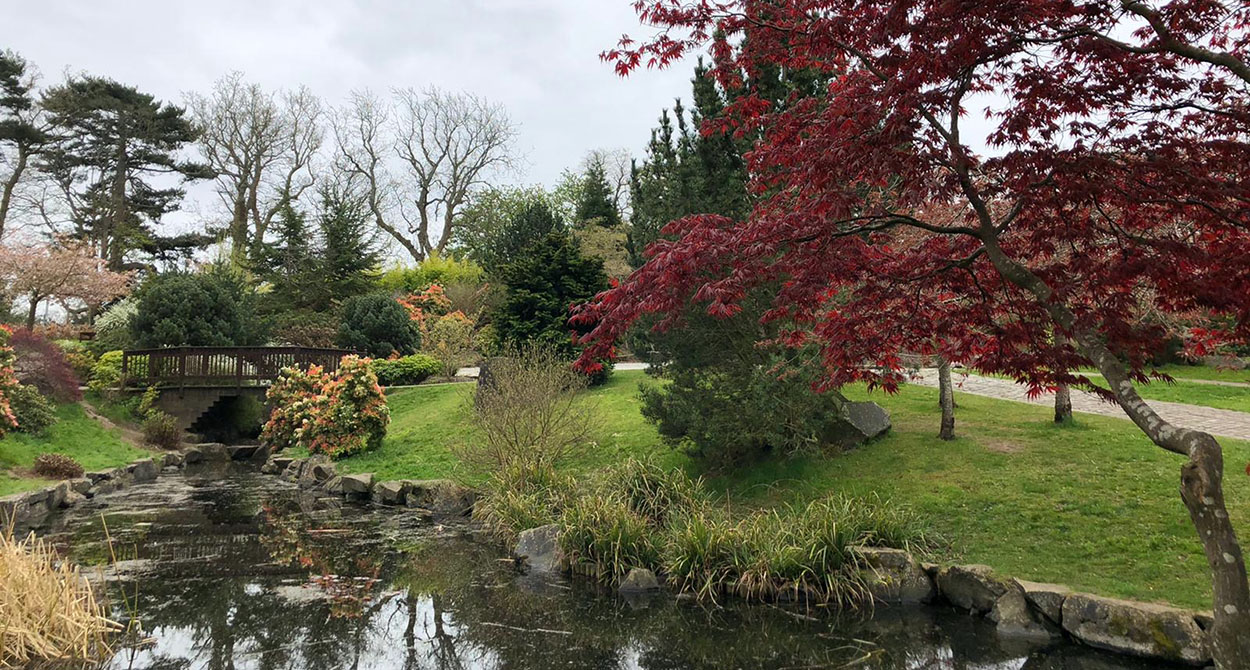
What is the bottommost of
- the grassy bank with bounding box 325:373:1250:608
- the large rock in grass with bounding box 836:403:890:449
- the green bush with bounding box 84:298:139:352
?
the grassy bank with bounding box 325:373:1250:608

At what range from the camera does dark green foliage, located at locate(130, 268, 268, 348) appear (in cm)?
1922

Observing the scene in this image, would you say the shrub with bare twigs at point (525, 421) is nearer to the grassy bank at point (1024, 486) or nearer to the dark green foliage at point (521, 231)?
the grassy bank at point (1024, 486)

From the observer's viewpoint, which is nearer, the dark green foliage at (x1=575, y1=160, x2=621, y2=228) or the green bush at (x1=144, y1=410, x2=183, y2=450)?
the green bush at (x1=144, y1=410, x2=183, y2=450)

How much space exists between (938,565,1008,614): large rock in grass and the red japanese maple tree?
177 centimetres

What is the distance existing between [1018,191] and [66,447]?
14.8 meters

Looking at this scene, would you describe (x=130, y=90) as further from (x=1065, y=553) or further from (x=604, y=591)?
(x=1065, y=553)

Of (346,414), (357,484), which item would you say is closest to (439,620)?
(357,484)

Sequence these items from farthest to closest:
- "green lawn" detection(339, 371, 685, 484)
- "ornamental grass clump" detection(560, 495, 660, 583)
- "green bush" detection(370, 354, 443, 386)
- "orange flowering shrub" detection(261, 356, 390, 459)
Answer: "green bush" detection(370, 354, 443, 386) < "orange flowering shrub" detection(261, 356, 390, 459) < "green lawn" detection(339, 371, 685, 484) < "ornamental grass clump" detection(560, 495, 660, 583)

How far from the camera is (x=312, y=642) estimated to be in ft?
17.3

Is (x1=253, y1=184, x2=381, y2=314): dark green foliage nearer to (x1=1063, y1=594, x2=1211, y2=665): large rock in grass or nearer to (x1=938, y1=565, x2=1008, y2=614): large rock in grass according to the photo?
(x1=938, y1=565, x2=1008, y2=614): large rock in grass

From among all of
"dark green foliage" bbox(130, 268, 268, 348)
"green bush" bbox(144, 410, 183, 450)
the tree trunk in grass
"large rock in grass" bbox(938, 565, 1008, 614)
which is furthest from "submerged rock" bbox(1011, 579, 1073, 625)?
"dark green foliage" bbox(130, 268, 268, 348)

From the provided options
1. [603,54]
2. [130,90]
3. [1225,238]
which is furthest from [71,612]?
[130,90]

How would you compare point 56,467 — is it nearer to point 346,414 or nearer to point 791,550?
point 346,414

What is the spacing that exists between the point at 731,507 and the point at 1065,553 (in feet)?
10.8
